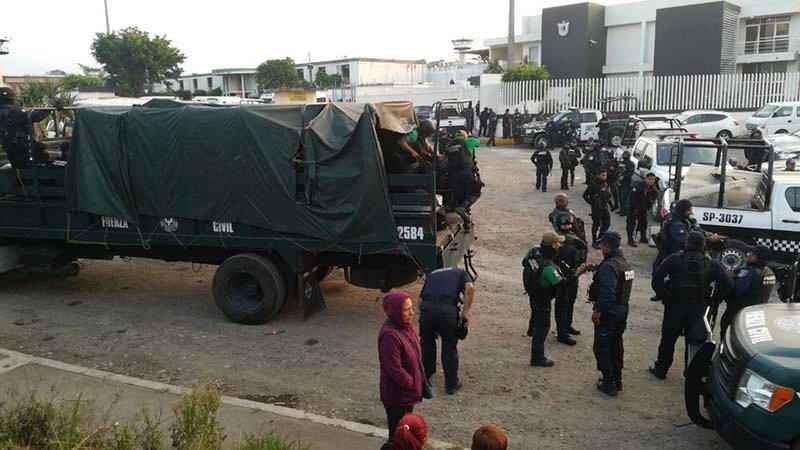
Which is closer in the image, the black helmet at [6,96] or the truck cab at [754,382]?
the truck cab at [754,382]

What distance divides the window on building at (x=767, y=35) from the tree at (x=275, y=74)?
4275 centimetres

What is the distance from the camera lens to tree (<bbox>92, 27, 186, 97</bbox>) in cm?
5319

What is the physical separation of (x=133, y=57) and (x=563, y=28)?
3360cm

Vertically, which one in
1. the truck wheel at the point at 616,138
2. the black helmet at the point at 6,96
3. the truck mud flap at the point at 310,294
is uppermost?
the black helmet at the point at 6,96

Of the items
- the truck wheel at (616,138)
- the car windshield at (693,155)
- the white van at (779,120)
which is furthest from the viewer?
the white van at (779,120)

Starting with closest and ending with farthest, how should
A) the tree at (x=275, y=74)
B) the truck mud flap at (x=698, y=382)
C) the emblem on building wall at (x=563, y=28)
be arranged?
the truck mud flap at (x=698, y=382) → the emblem on building wall at (x=563, y=28) → the tree at (x=275, y=74)

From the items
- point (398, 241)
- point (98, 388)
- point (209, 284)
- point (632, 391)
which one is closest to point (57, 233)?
point (209, 284)

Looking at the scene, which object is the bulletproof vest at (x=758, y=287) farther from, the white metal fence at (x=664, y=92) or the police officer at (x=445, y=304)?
the white metal fence at (x=664, y=92)

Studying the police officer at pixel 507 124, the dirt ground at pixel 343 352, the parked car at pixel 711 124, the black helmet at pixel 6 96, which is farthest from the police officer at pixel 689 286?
the police officer at pixel 507 124

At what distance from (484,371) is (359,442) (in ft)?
6.49

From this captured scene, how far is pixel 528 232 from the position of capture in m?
13.4

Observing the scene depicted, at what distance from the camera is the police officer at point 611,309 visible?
606cm

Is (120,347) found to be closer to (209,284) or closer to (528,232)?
(209,284)

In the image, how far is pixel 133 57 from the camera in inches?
2112
